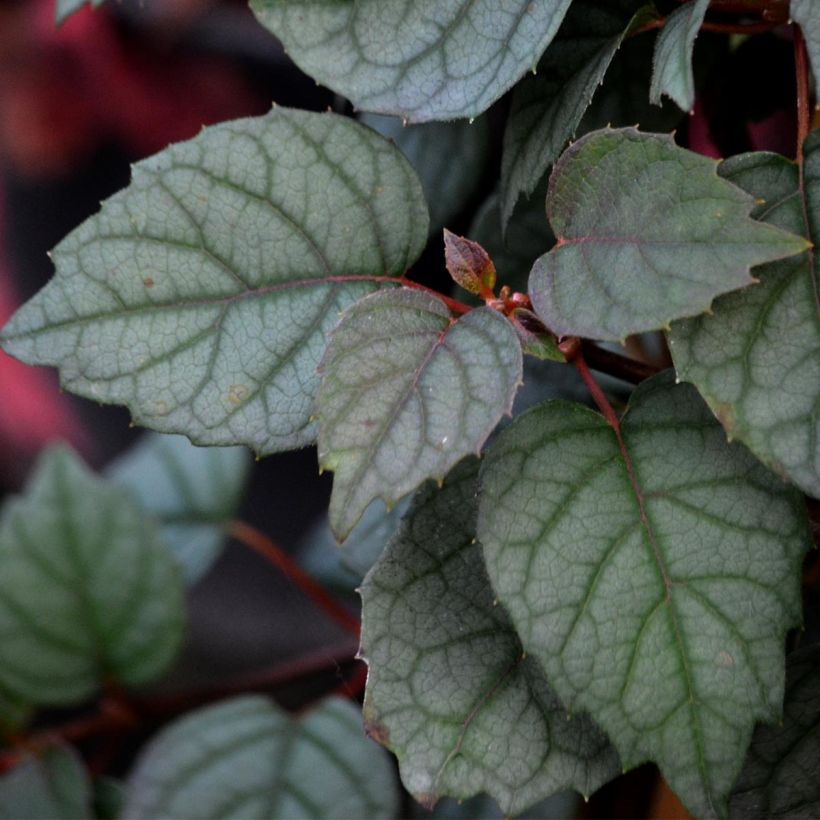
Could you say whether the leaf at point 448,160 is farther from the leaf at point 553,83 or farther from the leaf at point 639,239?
the leaf at point 639,239

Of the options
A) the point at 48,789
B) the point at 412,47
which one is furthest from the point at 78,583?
the point at 412,47

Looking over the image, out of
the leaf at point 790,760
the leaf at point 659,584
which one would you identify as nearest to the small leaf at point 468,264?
the leaf at point 659,584

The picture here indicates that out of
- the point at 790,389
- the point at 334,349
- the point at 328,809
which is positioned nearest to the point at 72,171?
the point at 328,809

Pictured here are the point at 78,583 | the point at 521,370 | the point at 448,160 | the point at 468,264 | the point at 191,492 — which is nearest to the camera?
the point at 521,370

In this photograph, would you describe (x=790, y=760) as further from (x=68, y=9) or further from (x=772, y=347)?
(x=68, y=9)

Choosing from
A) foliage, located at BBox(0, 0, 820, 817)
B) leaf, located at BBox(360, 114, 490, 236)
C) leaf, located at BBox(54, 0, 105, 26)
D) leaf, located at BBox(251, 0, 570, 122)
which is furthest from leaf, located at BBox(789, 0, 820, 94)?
leaf, located at BBox(54, 0, 105, 26)

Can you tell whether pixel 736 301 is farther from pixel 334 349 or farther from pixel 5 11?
pixel 5 11

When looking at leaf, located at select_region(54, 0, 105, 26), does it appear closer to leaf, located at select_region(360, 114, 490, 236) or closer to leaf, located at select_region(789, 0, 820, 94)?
leaf, located at select_region(360, 114, 490, 236)
